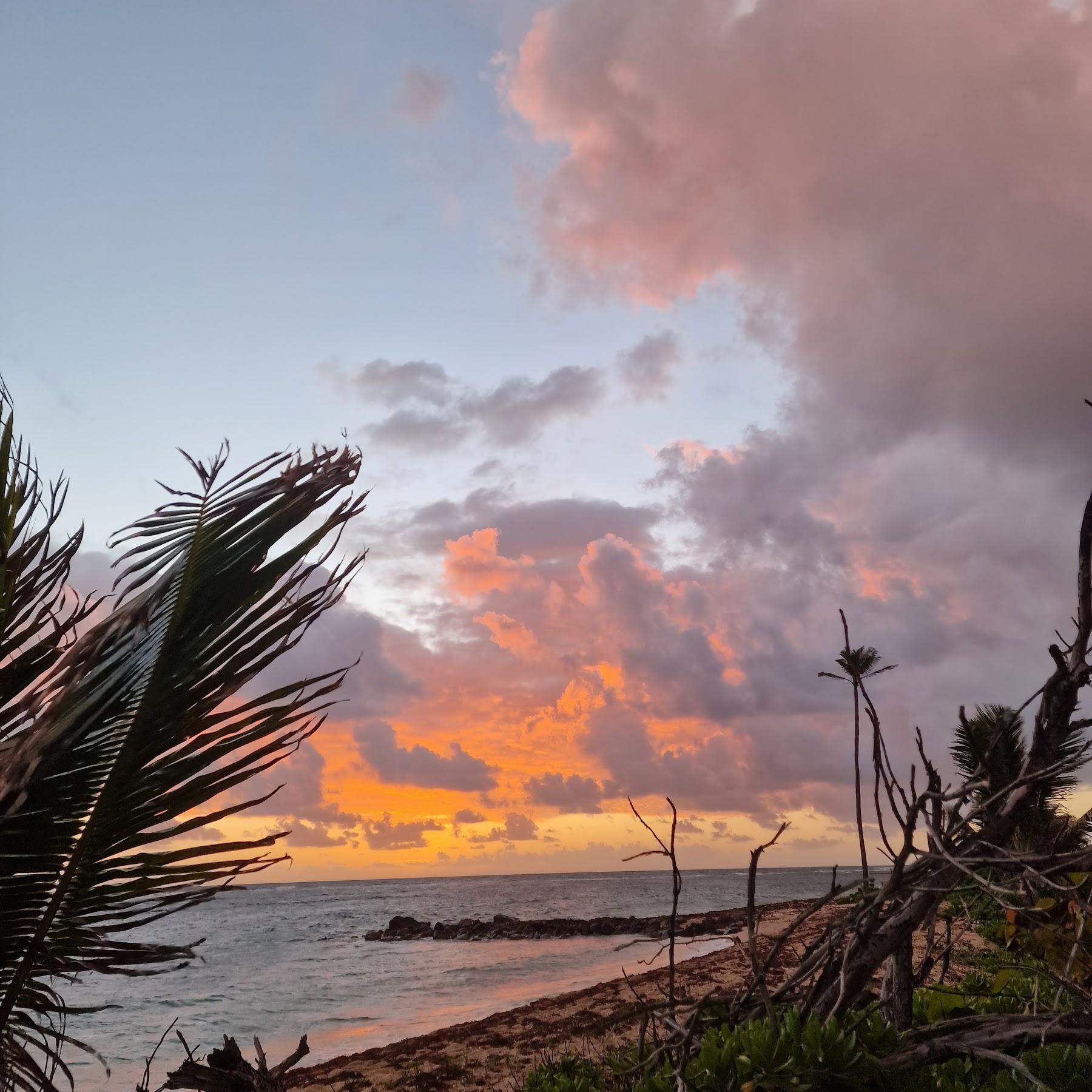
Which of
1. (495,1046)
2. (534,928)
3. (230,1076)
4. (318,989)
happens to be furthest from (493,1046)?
(534,928)

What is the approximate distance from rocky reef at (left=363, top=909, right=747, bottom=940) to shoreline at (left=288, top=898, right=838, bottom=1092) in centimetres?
1726

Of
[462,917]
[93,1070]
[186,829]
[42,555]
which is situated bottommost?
[462,917]

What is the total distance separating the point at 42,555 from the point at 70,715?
0.83 metres

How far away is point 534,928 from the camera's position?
131 ft

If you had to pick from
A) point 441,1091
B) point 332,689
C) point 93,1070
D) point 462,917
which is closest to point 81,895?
point 332,689

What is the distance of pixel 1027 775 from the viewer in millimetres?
2381

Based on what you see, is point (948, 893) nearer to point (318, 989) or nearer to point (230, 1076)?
point (230, 1076)

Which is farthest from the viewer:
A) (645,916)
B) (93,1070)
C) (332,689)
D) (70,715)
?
(645,916)

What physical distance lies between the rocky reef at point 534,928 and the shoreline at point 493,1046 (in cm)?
1726

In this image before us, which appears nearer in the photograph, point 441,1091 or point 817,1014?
point 817,1014

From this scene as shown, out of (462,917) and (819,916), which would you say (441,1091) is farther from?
(462,917)

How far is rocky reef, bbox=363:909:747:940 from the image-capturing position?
Answer: 35.5 meters

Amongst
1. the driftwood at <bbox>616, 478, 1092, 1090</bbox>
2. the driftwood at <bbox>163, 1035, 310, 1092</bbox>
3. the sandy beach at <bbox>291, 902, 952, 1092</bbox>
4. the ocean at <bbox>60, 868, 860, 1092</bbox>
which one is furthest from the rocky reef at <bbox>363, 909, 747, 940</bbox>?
the driftwood at <bbox>163, 1035, 310, 1092</bbox>

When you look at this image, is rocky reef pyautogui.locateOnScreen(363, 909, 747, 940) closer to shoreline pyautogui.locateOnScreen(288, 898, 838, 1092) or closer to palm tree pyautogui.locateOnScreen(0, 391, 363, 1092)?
shoreline pyautogui.locateOnScreen(288, 898, 838, 1092)
